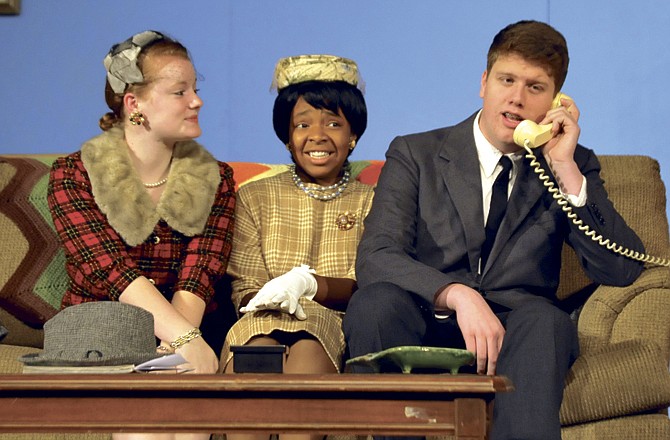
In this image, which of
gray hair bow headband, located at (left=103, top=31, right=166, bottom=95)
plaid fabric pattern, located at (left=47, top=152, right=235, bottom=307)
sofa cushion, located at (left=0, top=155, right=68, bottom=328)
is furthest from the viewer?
sofa cushion, located at (left=0, top=155, right=68, bottom=328)

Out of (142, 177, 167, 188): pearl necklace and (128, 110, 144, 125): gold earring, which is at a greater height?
(128, 110, 144, 125): gold earring

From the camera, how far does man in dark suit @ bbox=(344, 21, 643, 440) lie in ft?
8.66

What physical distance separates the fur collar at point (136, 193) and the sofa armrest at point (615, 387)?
3.35 feet

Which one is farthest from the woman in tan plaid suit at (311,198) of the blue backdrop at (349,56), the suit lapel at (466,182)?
the blue backdrop at (349,56)

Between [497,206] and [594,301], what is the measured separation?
13.7 inches

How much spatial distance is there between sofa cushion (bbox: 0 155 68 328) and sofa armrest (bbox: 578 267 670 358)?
139 cm

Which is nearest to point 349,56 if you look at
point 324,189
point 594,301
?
point 324,189

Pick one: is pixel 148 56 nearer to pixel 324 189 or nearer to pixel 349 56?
pixel 324 189

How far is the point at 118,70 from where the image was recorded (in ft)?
10.0

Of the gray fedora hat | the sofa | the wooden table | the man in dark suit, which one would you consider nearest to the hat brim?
the gray fedora hat

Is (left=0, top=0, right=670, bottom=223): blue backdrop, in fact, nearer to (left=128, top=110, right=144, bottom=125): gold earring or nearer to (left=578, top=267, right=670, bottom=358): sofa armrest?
(left=128, top=110, right=144, bottom=125): gold earring

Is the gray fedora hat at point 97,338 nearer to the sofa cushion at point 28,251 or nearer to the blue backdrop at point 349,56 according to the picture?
the sofa cushion at point 28,251

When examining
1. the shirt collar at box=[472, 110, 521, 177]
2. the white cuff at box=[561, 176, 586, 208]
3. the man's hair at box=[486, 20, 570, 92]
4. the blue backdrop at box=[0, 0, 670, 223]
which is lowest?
the white cuff at box=[561, 176, 586, 208]

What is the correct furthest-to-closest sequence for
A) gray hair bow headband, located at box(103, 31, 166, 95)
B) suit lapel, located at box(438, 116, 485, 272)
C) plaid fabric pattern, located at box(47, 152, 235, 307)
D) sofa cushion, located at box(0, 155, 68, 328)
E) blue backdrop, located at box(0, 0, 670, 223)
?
blue backdrop, located at box(0, 0, 670, 223)
sofa cushion, located at box(0, 155, 68, 328)
gray hair bow headband, located at box(103, 31, 166, 95)
plaid fabric pattern, located at box(47, 152, 235, 307)
suit lapel, located at box(438, 116, 485, 272)
